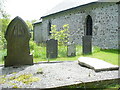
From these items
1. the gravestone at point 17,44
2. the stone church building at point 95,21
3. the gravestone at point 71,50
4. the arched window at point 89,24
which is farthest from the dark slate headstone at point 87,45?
the gravestone at point 17,44

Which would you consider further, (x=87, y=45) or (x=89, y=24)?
(x=89, y=24)

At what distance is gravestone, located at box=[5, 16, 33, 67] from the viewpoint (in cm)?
539

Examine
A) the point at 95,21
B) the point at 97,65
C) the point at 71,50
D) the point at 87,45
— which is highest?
the point at 95,21

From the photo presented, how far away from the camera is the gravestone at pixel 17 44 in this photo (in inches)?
212

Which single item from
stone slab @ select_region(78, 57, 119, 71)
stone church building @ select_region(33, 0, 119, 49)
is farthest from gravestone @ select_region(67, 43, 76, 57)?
stone church building @ select_region(33, 0, 119, 49)

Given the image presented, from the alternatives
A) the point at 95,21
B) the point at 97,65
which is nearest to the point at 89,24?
the point at 95,21

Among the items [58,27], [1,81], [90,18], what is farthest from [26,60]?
[58,27]

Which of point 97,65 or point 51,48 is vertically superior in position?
point 51,48

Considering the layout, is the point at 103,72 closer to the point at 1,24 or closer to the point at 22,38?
the point at 22,38

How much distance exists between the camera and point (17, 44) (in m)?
5.45

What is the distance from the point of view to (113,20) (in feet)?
37.7

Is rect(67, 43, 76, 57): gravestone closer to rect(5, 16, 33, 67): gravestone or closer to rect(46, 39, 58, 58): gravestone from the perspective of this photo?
rect(46, 39, 58, 58): gravestone

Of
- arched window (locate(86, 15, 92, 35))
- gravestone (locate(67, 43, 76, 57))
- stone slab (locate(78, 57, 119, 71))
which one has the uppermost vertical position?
arched window (locate(86, 15, 92, 35))

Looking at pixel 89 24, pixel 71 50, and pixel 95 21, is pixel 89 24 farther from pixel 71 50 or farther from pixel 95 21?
pixel 71 50
